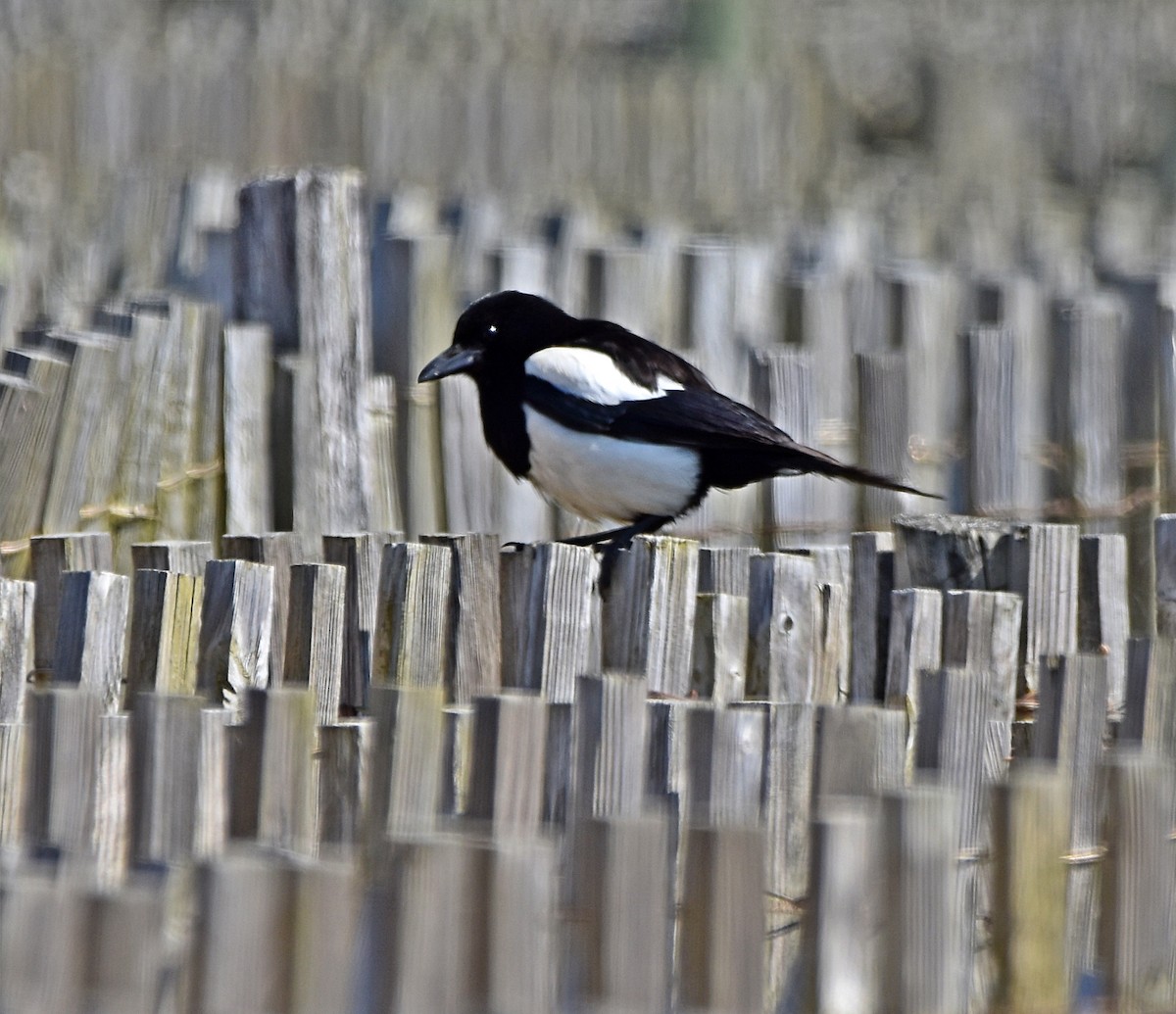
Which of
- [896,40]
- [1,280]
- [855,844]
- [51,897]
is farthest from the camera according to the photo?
[896,40]

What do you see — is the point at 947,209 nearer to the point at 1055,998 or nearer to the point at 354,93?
the point at 354,93

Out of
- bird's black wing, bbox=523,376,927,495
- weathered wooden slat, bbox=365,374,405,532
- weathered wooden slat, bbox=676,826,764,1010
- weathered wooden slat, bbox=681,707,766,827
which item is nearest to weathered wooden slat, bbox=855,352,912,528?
bird's black wing, bbox=523,376,927,495

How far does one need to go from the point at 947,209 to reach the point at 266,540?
8.38 meters

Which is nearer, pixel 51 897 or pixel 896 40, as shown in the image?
pixel 51 897

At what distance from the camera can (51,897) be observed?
182 centimetres

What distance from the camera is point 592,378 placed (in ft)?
17.1

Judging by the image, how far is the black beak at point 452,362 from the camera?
5199mm

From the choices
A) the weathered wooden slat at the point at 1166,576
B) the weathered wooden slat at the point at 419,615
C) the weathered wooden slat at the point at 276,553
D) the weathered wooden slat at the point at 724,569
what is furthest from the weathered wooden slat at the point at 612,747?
the weathered wooden slat at the point at 1166,576

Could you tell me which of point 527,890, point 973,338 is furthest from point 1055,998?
point 973,338

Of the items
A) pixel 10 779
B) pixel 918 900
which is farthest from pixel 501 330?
pixel 918 900

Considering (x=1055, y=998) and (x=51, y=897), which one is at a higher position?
(x=51, y=897)

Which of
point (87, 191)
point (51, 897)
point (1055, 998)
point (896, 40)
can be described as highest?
point (896, 40)

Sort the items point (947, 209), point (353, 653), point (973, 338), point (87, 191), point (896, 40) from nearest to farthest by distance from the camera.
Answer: point (353, 653), point (973, 338), point (87, 191), point (947, 209), point (896, 40)

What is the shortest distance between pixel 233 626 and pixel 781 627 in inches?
41.6
